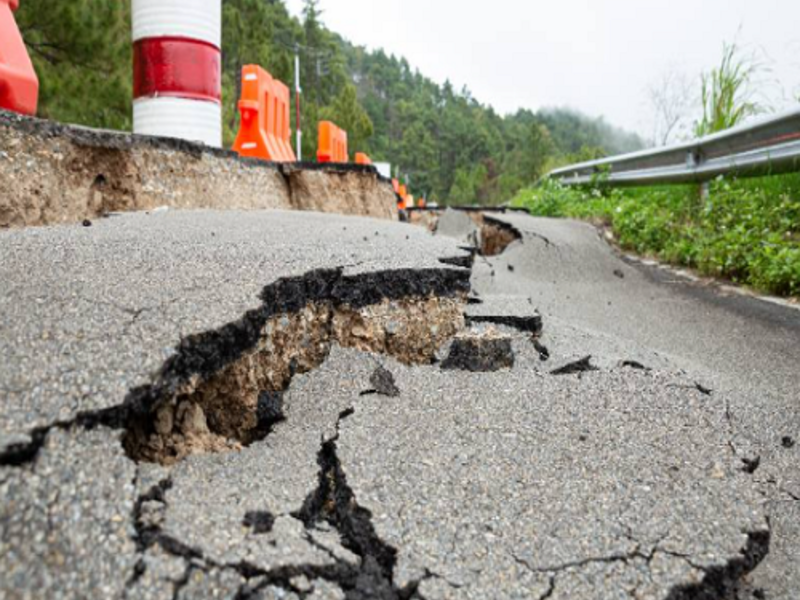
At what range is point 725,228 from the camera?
440 cm

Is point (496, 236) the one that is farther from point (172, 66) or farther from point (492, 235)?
point (172, 66)

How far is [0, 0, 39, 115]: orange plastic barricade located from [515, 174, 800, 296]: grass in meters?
4.03

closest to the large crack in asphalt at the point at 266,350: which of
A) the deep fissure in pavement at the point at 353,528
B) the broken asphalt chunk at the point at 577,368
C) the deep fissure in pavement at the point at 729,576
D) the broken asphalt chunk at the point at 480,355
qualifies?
the broken asphalt chunk at the point at 480,355

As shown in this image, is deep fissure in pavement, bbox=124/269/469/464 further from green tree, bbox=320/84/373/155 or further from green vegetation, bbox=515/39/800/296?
green tree, bbox=320/84/373/155

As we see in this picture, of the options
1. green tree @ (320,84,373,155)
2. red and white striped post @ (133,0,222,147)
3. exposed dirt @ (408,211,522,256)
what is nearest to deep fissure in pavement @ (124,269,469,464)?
red and white striped post @ (133,0,222,147)

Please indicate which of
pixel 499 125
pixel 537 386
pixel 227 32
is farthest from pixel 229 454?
pixel 499 125

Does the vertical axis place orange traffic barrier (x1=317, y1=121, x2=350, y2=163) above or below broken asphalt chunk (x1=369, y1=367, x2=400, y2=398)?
above

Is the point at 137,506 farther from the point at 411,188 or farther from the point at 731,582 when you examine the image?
the point at 411,188

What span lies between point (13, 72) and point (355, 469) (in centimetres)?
264

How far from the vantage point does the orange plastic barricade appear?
115 inches

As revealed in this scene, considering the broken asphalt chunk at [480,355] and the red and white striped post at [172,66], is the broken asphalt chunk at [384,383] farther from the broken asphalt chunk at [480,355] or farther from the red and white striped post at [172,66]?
the red and white striped post at [172,66]

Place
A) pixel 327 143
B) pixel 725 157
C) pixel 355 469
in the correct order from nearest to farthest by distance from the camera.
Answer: pixel 355 469 < pixel 725 157 < pixel 327 143

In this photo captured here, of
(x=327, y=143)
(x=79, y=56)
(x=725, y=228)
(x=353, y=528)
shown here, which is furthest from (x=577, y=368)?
(x=79, y=56)

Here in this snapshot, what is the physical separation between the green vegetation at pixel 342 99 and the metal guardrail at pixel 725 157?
743 centimetres
